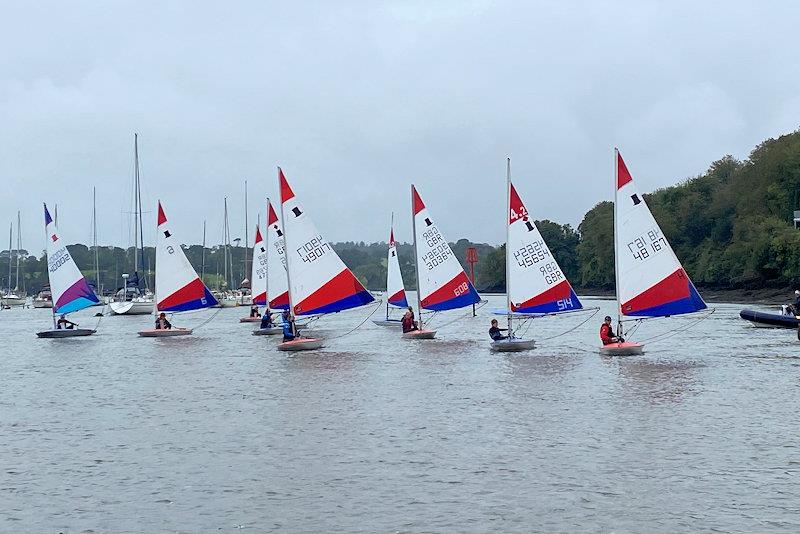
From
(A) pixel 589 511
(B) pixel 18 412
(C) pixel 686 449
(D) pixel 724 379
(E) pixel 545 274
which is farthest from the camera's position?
(E) pixel 545 274

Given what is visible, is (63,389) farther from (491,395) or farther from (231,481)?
Answer: (231,481)

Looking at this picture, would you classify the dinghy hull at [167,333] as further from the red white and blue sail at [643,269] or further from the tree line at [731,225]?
the tree line at [731,225]

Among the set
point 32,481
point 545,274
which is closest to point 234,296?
point 545,274

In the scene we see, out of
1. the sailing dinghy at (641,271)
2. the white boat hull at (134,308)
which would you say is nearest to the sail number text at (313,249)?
the sailing dinghy at (641,271)

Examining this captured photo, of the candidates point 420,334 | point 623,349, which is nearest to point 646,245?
point 623,349

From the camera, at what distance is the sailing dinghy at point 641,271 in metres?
32.1

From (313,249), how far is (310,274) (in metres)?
0.97

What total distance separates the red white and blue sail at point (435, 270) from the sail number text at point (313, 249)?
5692mm

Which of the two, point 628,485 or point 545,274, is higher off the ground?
point 545,274

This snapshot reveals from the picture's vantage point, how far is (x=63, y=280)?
1774 inches

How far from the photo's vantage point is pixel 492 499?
13.8m

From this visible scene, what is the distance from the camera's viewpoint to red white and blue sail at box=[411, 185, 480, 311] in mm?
41688

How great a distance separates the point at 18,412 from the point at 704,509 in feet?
54.1

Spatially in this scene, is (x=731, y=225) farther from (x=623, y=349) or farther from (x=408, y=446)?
(x=408, y=446)
